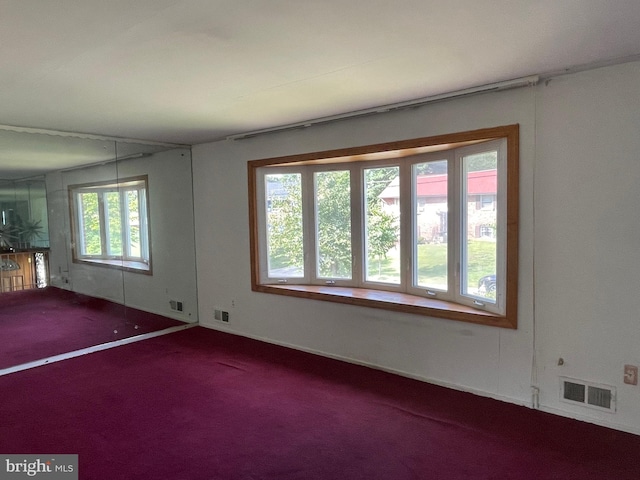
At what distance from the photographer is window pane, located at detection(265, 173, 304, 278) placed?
4551 millimetres

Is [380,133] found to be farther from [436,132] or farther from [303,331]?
[303,331]

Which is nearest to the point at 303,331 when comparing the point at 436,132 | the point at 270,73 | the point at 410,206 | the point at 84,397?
the point at 410,206

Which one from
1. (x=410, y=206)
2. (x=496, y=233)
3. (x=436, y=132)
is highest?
(x=436, y=132)

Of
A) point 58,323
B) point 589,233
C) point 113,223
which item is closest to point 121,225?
point 113,223

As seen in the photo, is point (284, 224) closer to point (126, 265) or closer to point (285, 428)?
point (126, 265)

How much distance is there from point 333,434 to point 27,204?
3.82m

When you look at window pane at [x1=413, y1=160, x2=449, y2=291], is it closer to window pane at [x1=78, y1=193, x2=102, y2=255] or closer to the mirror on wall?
the mirror on wall

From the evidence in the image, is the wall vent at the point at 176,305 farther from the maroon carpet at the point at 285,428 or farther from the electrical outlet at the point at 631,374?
the electrical outlet at the point at 631,374

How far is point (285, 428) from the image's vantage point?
2.75m

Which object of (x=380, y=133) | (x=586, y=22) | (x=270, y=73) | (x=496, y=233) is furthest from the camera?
(x=380, y=133)

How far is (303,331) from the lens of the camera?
4273mm

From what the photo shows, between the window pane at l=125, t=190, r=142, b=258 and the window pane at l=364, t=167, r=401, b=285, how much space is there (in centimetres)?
294

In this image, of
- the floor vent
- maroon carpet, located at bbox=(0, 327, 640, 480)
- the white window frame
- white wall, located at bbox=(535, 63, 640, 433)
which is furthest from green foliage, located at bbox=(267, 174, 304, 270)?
the floor vent

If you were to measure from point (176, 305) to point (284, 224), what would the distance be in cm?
191
